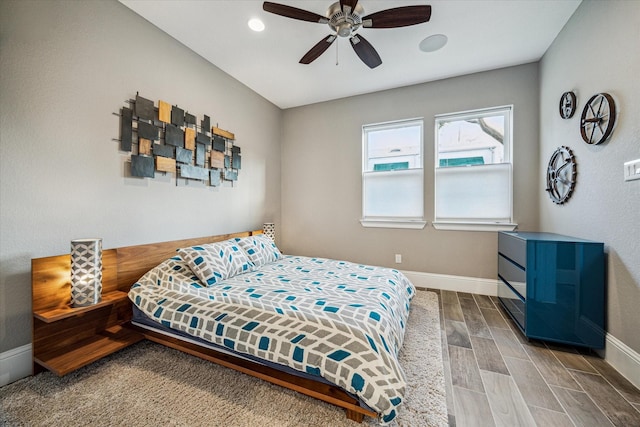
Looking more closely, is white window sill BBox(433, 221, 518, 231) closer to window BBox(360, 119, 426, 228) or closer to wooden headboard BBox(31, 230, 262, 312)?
window BBox(360, 119, 426, 228)

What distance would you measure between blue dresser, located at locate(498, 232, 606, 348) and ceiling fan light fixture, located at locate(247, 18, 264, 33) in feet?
9.88

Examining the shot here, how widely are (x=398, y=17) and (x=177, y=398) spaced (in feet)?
9.55

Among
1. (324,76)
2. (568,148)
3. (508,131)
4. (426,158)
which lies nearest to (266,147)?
(324,76)

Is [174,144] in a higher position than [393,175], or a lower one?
higher

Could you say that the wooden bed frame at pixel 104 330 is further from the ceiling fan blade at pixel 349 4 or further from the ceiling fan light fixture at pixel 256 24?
the ceiling fan blade at pixel 349 4

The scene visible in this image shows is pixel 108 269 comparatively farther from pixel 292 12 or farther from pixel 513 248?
pixel 513 248

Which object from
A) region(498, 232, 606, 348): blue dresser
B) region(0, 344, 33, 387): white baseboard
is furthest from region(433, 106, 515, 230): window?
region(0, 344, 33, 387): white baseboard

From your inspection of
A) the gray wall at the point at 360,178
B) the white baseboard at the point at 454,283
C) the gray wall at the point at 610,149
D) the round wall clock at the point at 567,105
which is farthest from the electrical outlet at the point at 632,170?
the white baseboard at the point at 454,283

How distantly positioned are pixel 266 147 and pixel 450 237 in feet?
9.74

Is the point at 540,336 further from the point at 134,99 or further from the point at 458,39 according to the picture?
the point at 134,99

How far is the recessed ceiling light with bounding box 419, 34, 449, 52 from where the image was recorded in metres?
2.56

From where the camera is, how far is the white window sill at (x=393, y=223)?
11.6ft

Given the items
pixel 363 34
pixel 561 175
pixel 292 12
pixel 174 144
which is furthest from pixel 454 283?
pixel 174 144

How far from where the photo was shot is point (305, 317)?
1.52m
